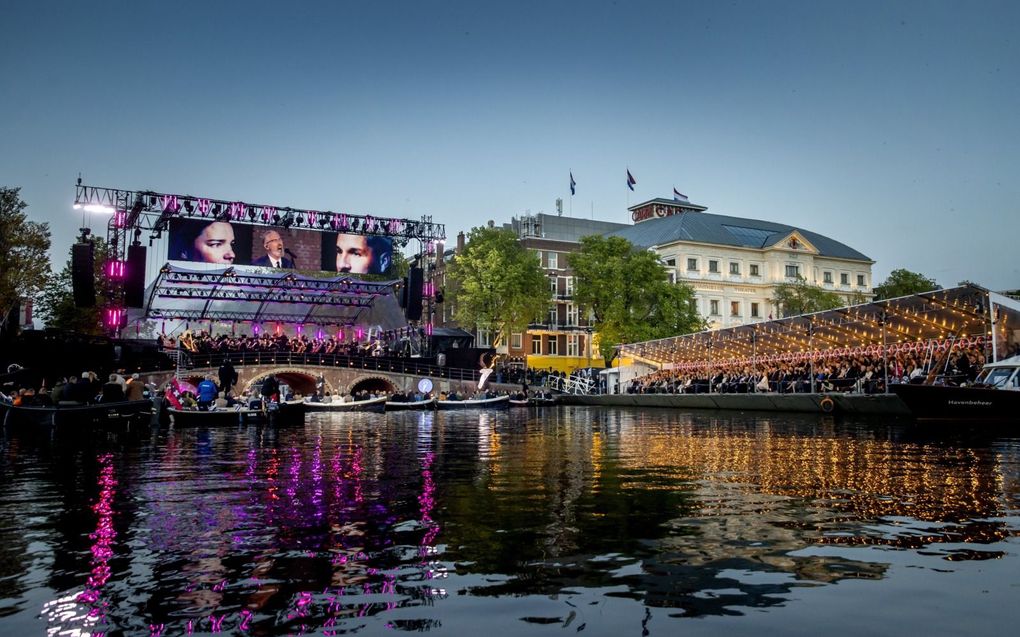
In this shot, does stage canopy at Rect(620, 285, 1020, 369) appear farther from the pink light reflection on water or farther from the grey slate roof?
the pink light reflection on water

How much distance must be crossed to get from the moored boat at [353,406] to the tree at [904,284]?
56322mm

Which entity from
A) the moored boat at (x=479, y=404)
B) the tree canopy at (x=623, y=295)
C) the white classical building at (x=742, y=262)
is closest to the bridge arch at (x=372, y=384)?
the moored boat at (x=479, y=404)

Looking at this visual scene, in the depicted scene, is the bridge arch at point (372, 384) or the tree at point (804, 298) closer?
the bridge arch at point (372, 384)

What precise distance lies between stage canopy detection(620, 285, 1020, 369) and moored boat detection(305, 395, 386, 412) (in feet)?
71.5

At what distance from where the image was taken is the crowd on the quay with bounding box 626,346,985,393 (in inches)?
1395

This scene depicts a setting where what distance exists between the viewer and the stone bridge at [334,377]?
58.1 m

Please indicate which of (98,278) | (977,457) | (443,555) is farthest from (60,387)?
(98,278)

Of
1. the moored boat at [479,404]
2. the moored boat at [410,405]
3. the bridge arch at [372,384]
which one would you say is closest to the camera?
the moored boat at [410,405]

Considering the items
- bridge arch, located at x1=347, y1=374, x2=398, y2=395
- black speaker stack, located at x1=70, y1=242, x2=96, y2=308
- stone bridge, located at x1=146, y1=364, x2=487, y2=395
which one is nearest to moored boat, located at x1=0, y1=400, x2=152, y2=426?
black speaker stack, located at x1=70, y1=242, x2=96, y2=308

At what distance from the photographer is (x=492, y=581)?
20.7ft

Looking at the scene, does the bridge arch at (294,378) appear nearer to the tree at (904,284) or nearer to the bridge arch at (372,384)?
the bridge arch at (372,384)

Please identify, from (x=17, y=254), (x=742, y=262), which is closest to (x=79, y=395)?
(x=17, y=254)

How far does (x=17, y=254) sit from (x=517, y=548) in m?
43.8

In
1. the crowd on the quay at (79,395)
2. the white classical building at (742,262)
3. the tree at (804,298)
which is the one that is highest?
the white classical building at (742,262)
